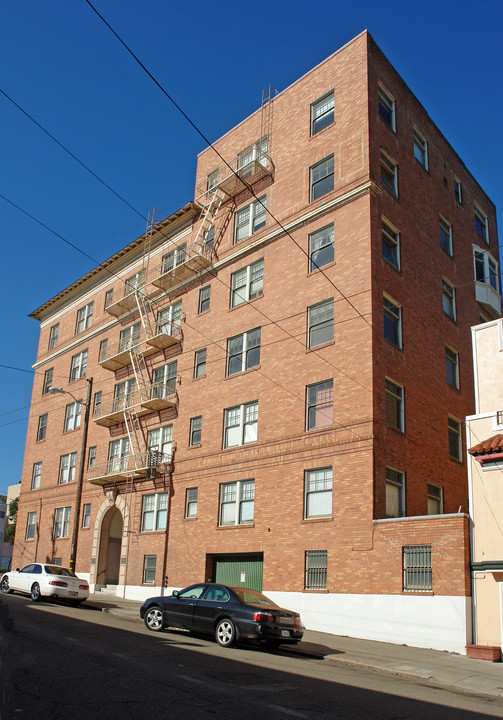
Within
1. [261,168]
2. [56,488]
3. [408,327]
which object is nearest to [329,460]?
[408,327]

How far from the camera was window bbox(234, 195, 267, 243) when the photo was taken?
2875 centimetres

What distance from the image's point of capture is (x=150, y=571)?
2875 centimetres

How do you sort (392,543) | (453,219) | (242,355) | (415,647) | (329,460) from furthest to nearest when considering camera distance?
1. (453,219)
2. (242,355)
3. (329,460)
4. (392,543)
5. (415,647)

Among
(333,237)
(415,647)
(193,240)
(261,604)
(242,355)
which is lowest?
(415,647)

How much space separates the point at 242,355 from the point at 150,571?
409 inches

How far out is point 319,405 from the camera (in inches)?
915

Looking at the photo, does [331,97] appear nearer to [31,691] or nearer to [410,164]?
[410,164]

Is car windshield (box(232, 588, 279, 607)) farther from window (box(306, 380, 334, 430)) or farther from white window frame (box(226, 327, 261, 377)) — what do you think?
white window frame (box(226, 327, 261, 377))

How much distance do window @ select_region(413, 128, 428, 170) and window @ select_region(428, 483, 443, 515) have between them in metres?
14.4

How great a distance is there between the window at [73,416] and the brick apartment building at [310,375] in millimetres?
1565

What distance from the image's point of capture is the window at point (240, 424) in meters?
25.6

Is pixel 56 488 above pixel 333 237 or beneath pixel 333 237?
beneath

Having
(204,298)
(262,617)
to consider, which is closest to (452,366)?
(204,298)

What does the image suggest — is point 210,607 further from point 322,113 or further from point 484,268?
point 484,268
